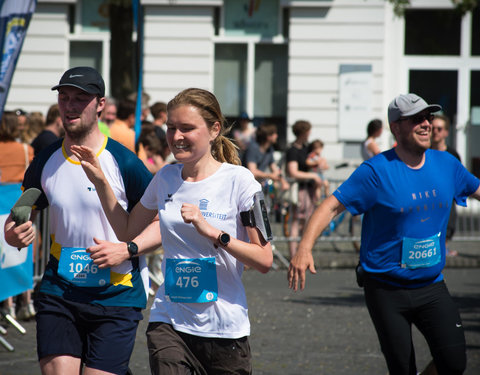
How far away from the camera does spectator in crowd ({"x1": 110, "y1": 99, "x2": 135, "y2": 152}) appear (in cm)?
984

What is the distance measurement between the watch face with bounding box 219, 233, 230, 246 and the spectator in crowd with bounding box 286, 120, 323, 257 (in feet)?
29.0

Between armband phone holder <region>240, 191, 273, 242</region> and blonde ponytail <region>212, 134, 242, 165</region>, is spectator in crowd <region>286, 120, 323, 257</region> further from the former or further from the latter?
armband phone holder <region>240, 191, 273, 242</region>

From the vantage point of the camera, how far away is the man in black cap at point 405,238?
191 inches

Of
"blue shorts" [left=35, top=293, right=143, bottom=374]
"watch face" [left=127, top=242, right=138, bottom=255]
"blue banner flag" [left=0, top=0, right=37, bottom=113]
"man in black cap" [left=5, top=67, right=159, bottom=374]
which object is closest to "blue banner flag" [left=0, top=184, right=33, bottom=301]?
"blue banner flag" [left=0, top=0, right=37, bottom=113]

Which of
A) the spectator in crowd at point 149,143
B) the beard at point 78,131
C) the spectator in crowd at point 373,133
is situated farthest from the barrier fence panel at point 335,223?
the beard at point 78,131

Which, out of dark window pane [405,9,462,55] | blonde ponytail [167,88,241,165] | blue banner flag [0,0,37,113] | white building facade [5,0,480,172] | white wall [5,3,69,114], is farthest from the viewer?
dark window pane [405,9,462,55]

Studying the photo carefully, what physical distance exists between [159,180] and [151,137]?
5744 millimetres

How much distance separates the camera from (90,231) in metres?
4.30

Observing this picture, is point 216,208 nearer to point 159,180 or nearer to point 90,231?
point 159,180

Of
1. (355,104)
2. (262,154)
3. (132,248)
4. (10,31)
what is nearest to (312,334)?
(10,31)

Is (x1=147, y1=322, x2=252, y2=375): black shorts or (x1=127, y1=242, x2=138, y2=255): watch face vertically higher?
(x1=127, y1=242, x2=138, y2=255): watch face

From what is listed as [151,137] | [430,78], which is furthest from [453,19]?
[151,137]

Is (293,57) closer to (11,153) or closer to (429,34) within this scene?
(429,34)

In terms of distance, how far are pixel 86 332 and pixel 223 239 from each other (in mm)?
940
